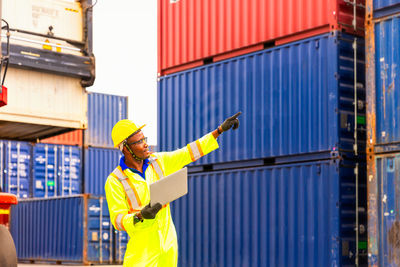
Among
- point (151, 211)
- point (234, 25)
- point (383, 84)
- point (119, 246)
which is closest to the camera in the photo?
point (151, 211)

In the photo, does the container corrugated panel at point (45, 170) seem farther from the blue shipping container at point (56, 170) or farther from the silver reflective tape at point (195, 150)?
the silver reflective tape at point (195, 150)

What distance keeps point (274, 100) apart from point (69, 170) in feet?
57.1

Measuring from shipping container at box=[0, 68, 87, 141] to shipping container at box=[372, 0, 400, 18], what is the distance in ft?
18.9

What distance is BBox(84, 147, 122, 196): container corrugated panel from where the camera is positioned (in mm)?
28344

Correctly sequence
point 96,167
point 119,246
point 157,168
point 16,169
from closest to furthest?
point 157,168 → point 119,246 → point 16,169 → point 96,167

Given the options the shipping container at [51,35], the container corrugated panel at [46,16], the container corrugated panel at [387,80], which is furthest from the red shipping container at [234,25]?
the container corrugated panel at [46,16]

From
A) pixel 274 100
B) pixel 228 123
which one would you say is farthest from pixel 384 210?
pixel 228 123

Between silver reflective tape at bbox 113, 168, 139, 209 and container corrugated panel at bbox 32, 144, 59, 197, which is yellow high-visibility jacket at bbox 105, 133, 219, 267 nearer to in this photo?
silver reflective tape at bbox 113, 168, 139, 209

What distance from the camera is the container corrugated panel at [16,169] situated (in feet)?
85.7

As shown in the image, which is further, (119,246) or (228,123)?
(119,246)

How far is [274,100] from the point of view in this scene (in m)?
11.8

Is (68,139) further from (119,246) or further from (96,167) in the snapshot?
(119,246)

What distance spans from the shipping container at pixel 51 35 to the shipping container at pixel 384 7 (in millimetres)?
5420

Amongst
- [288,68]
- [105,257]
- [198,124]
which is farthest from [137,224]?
Result: [105,257]
